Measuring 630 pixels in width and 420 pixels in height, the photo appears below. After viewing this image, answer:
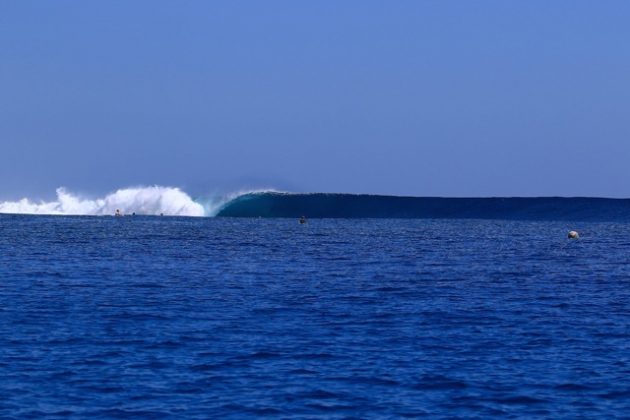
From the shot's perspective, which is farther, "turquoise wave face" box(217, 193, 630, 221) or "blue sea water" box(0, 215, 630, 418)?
"turquoise wave face" box(217, 193, 630, 221)

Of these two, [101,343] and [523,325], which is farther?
[523,325]

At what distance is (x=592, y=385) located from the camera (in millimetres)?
19688

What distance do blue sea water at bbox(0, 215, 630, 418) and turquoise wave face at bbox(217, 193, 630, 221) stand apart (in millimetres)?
101909

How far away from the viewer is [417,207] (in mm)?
160000

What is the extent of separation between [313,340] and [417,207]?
448 ft

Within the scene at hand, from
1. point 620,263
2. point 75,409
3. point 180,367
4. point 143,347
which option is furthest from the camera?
point 620,263

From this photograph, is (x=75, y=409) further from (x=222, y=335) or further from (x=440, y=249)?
(x=440, y=249)

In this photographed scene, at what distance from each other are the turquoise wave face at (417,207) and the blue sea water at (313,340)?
10191 cm

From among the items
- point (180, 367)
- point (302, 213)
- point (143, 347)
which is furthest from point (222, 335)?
Answer: point (302, 213)

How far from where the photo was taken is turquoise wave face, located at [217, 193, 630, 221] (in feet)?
485

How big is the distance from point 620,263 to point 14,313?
31.2 meters

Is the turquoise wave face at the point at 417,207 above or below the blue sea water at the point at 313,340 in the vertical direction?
above

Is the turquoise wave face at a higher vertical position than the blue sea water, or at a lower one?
higher

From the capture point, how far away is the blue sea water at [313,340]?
18297mm
